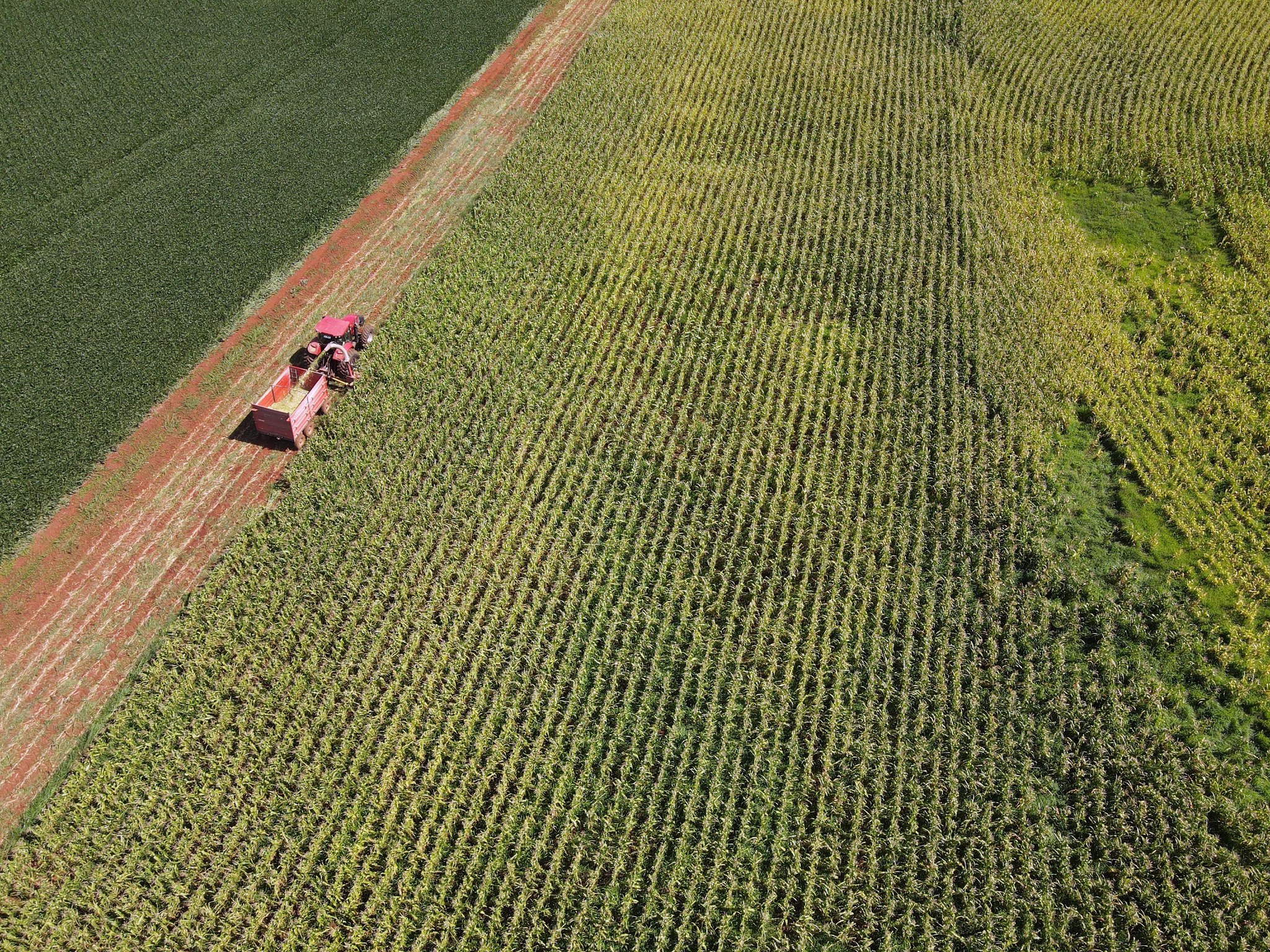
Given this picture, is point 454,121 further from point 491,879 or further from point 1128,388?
point 491,879

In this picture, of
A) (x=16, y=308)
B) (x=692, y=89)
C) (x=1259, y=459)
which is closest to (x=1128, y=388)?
(x=1259, y=459)

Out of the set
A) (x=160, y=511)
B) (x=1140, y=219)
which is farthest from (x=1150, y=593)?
(x=160, y=511)

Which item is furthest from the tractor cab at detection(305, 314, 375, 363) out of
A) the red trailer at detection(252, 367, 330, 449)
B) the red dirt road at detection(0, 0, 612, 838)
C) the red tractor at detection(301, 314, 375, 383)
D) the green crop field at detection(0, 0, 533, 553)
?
the green crop field at detection(0, 0, 533, 553)

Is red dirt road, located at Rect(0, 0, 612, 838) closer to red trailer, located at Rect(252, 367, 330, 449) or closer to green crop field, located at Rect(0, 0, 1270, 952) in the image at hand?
red trailer, located at Rect(252, 367, 330, 449)

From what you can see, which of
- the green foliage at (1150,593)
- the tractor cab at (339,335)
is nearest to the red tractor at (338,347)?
the tractor cab at (339,335)

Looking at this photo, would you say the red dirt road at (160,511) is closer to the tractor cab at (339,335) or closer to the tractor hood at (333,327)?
the tractor cab at (339,335)
